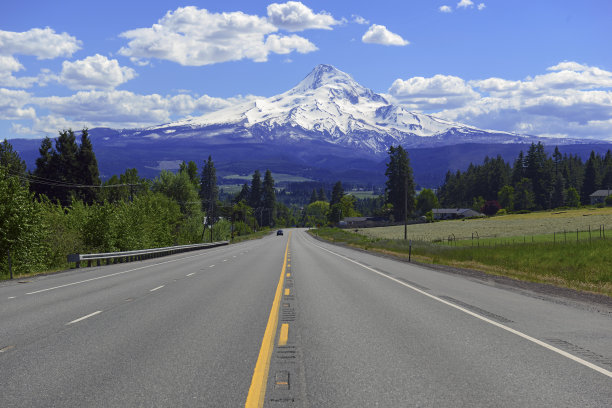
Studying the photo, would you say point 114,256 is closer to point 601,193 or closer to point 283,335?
point 283,335

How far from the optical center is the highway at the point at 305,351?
17.3ft

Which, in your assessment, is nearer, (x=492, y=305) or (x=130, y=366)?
(x=130, y=366)

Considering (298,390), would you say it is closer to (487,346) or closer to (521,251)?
(487,346)

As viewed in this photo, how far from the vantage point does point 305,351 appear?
7.23m

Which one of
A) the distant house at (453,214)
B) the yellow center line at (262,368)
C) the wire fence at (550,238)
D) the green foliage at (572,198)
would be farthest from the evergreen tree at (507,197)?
the yellow center line at (262,368)

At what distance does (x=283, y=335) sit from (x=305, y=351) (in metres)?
1.20

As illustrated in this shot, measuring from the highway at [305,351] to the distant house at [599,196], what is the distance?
150 m

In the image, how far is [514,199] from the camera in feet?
488

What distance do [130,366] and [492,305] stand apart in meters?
8.55

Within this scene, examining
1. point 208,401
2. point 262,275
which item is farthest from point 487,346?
point 262,275

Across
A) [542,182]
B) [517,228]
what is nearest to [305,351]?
[517,228]

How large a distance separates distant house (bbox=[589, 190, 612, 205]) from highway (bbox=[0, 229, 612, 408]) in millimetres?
149644

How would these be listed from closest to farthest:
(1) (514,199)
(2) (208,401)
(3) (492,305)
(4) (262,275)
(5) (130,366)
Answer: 1. (2) (208,401)
2. (5) (130,366)
3. (3) (492,305)
4. (4) (262,275)
5. (1) (514,199)

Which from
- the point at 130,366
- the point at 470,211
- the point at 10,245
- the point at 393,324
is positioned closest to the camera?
the point at 130,366
